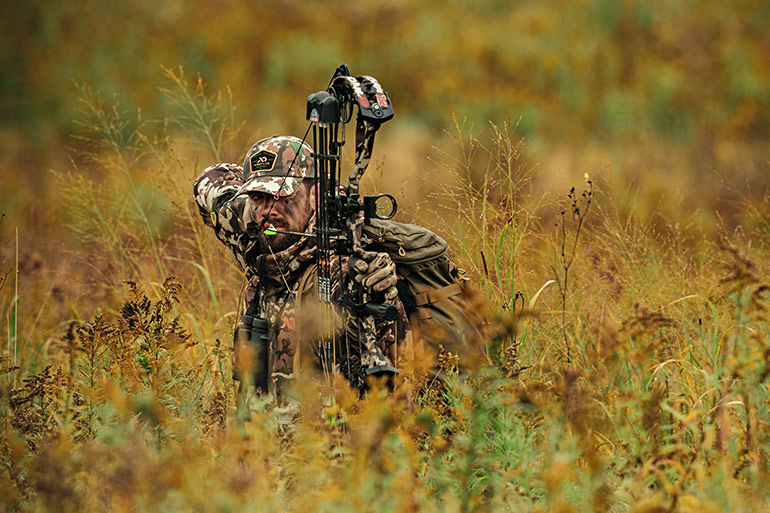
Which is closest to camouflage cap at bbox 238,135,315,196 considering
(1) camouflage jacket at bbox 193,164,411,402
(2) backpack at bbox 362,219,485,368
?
(1) camouflage jacket at bbox 193,164,411,402

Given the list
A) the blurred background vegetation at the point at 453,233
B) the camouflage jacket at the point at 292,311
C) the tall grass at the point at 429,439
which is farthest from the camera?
the camouflage jacket at the point at 292,311

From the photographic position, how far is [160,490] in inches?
87.5

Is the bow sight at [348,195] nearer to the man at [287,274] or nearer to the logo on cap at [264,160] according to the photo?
the man at [287,274]

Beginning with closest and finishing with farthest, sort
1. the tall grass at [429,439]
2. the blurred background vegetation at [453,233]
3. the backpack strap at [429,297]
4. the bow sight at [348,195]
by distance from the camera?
the tall grass at [429,439]
the blurred background vegetation at [453,233]
the bow sight at [348,195]
the backpack strap at [429,297]

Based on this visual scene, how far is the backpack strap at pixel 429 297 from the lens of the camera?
3566mm

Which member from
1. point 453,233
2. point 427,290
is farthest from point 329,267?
point 453,233

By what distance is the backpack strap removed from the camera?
3566 mm

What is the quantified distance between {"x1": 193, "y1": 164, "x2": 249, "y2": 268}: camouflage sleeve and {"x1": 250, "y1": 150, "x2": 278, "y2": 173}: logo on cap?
0.14 meters

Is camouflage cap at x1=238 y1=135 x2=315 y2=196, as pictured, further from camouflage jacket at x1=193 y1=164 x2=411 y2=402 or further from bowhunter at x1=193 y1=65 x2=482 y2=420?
camouflage jacket at x1=193 y1=164 x2=411 y2=402

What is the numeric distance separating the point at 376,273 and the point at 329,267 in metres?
0.27

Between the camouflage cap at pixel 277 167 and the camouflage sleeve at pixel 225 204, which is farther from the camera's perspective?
the camouflage sleeve at pixel 225 204

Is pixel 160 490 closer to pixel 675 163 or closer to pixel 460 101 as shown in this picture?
pixel 675 163

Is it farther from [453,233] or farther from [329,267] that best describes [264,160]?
[453,233]

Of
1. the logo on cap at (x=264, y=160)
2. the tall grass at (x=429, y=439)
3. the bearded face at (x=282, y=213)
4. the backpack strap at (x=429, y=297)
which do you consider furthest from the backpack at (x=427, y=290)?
the logo on cap at (x=264, y=160)
